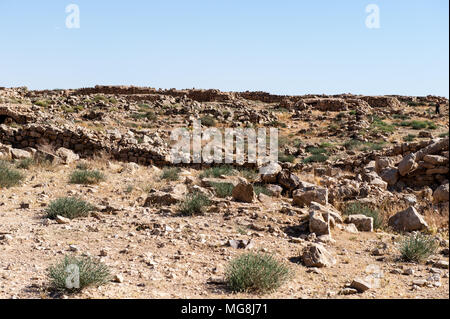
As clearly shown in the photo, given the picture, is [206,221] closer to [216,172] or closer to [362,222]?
[362,222]

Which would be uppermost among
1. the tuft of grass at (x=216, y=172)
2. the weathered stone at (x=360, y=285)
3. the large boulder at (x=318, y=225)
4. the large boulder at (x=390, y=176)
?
the large boulder at (x=390, y=176)

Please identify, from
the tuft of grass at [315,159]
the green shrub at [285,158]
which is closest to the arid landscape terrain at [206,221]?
the tuft of grass at [315,159]

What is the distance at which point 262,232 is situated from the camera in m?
6.40

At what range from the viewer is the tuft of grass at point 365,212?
7.04 m

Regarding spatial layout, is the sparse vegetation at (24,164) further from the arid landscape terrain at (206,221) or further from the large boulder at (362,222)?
the large boulder at (362,222)

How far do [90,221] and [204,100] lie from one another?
31582mm

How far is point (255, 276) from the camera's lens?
4.30 metres

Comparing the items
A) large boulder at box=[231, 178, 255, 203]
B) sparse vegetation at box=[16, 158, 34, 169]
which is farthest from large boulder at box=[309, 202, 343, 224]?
sparse vegetation at box=[16, 158, 34, 169]

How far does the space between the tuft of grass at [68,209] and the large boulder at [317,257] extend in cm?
389

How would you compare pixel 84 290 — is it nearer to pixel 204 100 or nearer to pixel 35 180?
pixel 35 180

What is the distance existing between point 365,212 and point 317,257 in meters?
2.67

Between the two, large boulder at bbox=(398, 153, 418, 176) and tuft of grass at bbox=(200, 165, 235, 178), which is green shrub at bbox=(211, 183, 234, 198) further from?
large boulder at bbox=(398, 153, 418, 176)

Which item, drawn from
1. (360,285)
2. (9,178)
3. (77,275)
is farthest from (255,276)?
(9,178)
